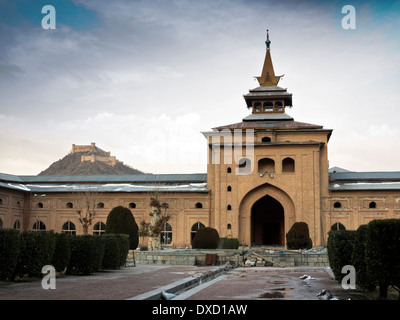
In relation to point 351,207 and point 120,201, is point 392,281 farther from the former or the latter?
point 120,201

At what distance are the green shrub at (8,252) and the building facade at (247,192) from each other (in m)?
26.2

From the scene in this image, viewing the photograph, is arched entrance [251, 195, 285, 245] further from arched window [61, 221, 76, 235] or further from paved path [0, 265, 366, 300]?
paved path [0, 265, 366, 300]

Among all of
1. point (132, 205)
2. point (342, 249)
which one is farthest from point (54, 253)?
point (132, 205)

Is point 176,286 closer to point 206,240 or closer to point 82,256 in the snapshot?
point 82,256

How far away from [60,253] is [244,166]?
27704 mm

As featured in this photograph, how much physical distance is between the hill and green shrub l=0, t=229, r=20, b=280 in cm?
9862

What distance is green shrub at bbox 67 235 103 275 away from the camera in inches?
611

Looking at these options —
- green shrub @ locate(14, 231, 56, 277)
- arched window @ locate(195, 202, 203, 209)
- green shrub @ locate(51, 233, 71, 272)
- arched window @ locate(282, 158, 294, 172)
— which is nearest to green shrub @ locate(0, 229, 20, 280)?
green shrub @ locate(14, 231, 56, 277)

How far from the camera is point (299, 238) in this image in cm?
3344

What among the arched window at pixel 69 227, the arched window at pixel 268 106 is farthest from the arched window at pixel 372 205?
the arched window at pixel 69 227

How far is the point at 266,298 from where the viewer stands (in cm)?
1006

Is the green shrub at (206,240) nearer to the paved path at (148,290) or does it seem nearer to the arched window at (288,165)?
the arched window at (288,165)
